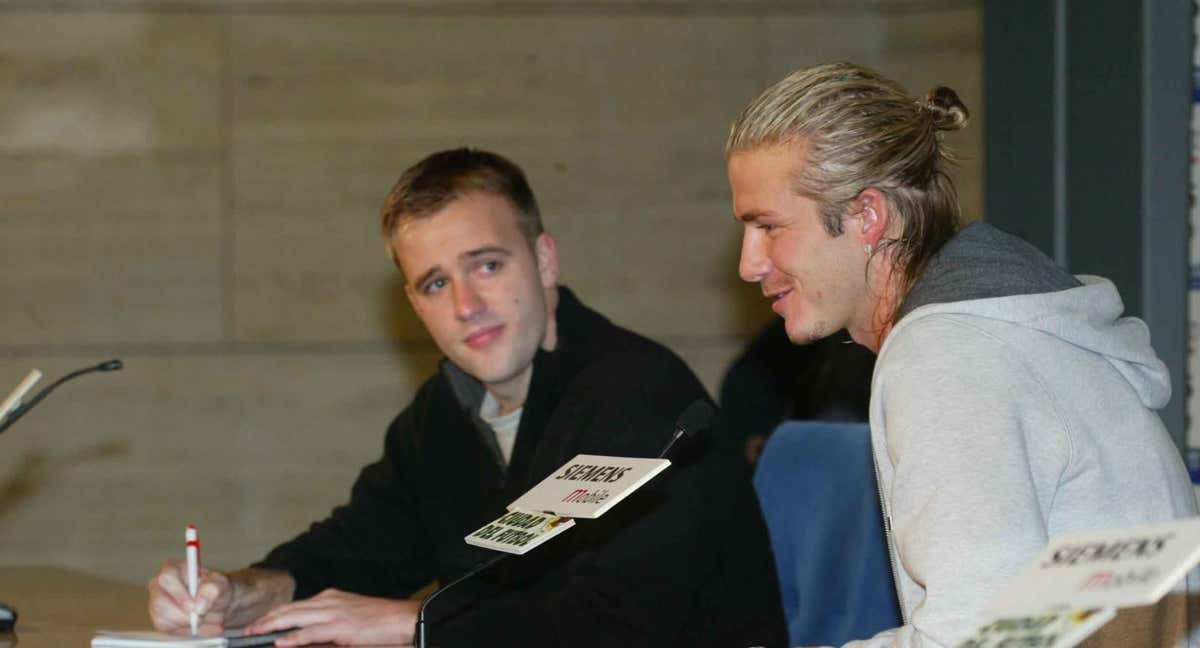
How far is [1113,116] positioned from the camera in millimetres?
3529

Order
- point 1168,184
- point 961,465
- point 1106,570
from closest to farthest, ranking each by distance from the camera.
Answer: point 1106,570 → point 961,465 → point 1168,184

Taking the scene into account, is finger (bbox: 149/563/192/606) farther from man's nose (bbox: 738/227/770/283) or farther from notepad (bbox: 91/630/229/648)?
man's nose (bbox: 738/227/770/283)

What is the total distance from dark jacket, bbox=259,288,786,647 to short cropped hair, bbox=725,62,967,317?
598 mm

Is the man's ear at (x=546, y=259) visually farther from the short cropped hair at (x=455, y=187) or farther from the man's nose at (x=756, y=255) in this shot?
the man's nose at (x=756, y=255)

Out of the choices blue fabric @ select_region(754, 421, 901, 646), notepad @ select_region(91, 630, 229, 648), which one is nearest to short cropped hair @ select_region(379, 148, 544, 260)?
blue fabric @ select_region(754, 421, 901, 646)

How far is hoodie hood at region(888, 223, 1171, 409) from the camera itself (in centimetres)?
143

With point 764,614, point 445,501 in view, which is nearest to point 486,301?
point 445,501

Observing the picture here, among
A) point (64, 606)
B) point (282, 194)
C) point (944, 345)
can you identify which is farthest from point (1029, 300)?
point (282, 194)

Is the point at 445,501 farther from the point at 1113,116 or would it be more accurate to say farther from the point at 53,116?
the point at 53,116

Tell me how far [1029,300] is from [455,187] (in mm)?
1161

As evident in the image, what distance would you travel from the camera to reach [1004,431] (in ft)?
4.30

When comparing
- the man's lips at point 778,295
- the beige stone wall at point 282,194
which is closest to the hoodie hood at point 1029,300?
the man's lips at point 778,295

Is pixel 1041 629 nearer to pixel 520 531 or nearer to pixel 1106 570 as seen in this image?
pixel 1106 570

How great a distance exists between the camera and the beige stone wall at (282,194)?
421 cm
